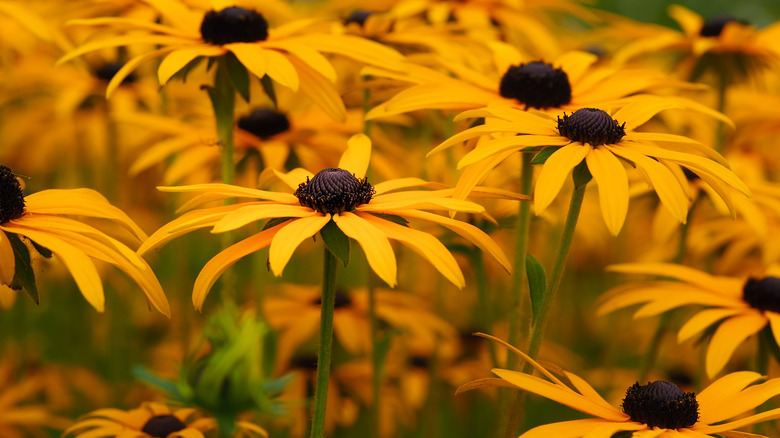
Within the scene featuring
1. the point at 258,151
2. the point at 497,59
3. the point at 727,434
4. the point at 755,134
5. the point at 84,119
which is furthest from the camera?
the point at 84,119

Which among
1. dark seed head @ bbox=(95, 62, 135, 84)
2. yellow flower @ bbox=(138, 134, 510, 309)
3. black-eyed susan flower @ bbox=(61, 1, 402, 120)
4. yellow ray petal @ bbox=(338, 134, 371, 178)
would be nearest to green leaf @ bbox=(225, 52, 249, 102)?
black-eyed susan flower @ bbox=(61, 1, 402, 120)

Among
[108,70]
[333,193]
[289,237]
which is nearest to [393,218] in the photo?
[333,193]

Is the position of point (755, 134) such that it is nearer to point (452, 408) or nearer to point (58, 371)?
point (452, 408)

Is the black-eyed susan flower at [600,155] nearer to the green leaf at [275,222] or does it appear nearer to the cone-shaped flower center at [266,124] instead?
the green leaf at [275,222]

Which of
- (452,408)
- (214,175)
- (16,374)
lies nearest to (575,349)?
(452,408)

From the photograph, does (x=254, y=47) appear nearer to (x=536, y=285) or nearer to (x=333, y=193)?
(x=333, y=193)

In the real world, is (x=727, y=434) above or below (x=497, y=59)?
below
